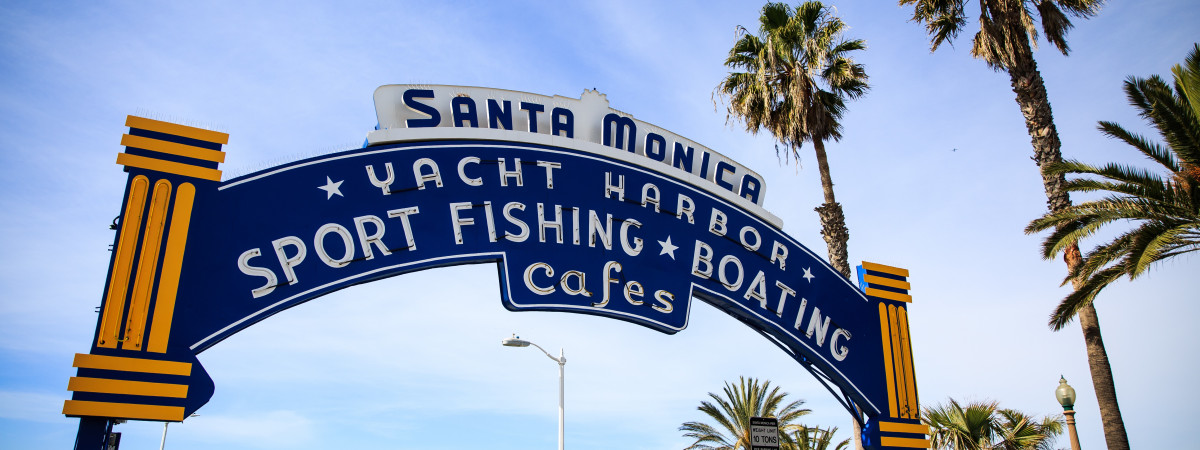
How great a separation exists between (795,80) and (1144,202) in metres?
9.31

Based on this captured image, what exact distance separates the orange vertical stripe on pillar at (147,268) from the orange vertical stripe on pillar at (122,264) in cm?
10

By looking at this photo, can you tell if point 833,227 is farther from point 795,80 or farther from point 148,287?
point 148,287

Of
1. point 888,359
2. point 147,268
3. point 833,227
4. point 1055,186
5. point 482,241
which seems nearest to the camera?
point 147,268

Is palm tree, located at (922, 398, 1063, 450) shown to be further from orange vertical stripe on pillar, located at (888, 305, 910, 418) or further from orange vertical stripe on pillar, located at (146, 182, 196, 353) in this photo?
orange vertical stripe on pillar, located at (146, 182, 196, 353)

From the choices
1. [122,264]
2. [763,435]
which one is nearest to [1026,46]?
[763,435]

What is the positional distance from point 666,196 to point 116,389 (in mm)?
9278

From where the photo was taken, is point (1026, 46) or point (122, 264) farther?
point (1026, 46)

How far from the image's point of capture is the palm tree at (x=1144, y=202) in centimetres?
1636

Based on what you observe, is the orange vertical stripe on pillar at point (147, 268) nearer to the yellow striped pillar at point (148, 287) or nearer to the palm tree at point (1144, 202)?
the yellow striped pillar at point (148, 287)

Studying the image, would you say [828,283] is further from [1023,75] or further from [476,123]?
[1023,75]

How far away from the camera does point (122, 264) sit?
11.1 meters

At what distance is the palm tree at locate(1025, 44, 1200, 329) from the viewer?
53.7ft

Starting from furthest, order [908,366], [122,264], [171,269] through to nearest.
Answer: [908,366] → [171,269] → [122,264]

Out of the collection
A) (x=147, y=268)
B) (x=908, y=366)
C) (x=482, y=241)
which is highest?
(x=482, y=241)
